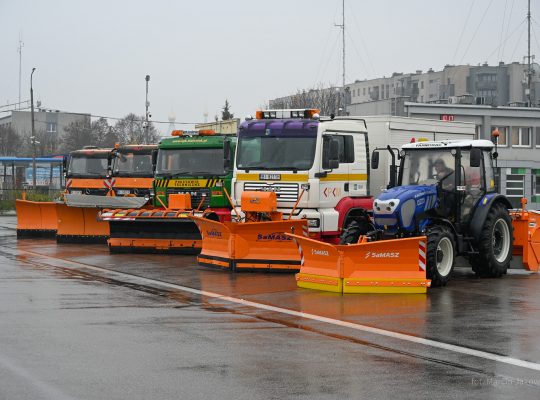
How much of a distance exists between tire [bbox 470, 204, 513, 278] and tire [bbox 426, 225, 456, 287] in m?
1.03

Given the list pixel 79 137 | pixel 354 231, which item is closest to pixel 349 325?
pixel 354 231

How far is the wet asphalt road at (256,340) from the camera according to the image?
7570 mm

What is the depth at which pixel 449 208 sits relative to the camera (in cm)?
1573

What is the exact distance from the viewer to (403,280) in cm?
1398

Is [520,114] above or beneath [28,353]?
above

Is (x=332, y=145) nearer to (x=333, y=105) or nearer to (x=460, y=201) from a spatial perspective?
(x=460, y=201)

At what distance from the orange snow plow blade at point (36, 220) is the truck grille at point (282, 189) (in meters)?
11.3

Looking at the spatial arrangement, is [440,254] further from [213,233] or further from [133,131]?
[133,131]

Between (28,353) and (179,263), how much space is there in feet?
34.0

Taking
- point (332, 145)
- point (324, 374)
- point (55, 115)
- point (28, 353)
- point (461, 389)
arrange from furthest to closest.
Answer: point (55, 115) < point (332, 145) < point (28, 353) < point (324, 374) < point (461, 389)

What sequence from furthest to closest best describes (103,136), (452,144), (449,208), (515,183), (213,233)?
(103,136) < (515,183) < (213,233) < (452,144) < (449,208)

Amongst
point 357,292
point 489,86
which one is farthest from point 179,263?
point 489,86

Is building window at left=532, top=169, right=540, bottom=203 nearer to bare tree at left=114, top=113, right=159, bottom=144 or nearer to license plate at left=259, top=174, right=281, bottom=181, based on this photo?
license plate at left=259, top=174, right=281, bottom=181

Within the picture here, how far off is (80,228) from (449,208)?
1244cm
